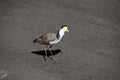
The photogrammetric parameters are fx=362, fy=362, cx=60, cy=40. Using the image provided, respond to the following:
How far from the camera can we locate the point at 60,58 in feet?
44.2

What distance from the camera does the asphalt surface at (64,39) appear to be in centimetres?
1268

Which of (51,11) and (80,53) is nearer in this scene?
(80,53)

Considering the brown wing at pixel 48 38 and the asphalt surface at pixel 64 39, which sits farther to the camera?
the brown wing at pixel 48 38

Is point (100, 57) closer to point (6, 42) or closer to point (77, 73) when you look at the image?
point (77, 73)

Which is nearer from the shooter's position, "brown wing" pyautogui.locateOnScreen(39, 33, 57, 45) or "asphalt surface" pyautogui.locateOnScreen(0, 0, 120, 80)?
"asphalt surface" pyautogui.locateOnScreen(0, 0, 120, 80)

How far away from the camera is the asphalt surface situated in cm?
1268

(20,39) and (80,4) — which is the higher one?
(80,4)

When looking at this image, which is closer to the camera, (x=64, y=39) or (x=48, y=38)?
(x=48, y=38)

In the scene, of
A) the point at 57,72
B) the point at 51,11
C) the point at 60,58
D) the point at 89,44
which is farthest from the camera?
the point at 51,11

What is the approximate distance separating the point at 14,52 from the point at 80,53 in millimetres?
2505

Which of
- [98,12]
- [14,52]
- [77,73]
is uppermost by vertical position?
[98,12]

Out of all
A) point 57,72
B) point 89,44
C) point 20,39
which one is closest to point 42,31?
point 20,39

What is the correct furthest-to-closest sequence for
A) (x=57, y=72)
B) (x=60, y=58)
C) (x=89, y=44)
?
(x=89, y=44), (x=60, y=58), (x=57, y=72)

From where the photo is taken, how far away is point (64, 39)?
48.3 ft
